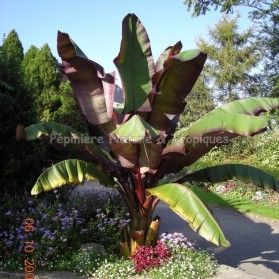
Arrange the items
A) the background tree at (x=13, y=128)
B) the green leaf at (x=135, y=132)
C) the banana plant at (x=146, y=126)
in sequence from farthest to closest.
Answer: the background tree at (x=13, y=128), the banana plant at (x=146, y=126), the green leaf at (x=135, y=132)

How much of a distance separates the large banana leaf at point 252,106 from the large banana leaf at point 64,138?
5.28 feet

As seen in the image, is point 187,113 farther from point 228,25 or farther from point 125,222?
point 125,222

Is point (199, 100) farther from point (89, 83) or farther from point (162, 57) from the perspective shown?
point (89, 83)

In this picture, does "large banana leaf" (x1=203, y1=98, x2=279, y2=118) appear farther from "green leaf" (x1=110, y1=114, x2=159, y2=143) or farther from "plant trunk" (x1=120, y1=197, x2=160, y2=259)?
"plant trunk" (x1=120, y1=197, x2=160, y2=259)

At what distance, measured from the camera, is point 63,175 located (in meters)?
4.67

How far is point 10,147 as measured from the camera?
6500 mm

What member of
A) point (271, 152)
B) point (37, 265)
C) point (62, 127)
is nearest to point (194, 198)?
point (62, 127)

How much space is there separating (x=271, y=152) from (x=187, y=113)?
9774mm

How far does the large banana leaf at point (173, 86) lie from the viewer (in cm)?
496

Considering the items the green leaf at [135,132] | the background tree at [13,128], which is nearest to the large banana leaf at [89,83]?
the green leaf at [135,132]

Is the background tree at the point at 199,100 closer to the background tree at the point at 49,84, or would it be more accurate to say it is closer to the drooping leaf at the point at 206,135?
the background tree at the point at 49,84

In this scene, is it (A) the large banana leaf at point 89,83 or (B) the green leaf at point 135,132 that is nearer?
(B) the green leaf at point 135,132

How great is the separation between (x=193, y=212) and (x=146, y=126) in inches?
45.3

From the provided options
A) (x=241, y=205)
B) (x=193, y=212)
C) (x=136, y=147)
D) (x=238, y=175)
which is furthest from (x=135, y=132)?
(x=241, y=205)
